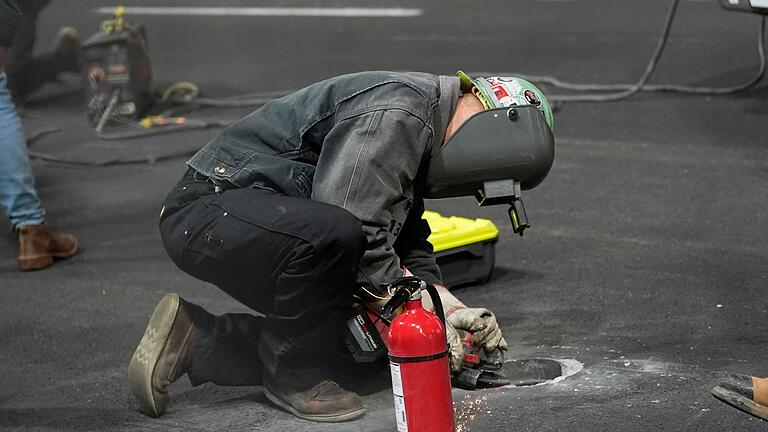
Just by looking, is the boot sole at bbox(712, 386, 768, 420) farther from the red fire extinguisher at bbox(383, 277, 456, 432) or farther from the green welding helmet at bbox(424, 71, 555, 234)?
the red fire extinguisher at bbox(383, 277, 456, 432)

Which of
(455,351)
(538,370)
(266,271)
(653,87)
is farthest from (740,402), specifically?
(653,87)

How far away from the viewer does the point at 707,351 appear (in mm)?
3910

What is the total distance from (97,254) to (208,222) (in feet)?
7.19

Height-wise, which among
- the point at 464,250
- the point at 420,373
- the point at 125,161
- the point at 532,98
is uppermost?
the point at 532,98

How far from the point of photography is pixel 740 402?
336 centimetres

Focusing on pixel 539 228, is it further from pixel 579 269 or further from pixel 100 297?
pixel 100 297

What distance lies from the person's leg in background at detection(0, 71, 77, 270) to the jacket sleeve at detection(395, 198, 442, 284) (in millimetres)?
2250

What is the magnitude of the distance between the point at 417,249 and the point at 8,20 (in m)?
2.25

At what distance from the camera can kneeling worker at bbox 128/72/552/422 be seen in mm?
3375

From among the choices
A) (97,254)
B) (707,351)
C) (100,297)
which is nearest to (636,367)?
(707,351)

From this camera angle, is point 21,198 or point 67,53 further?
point 67,53

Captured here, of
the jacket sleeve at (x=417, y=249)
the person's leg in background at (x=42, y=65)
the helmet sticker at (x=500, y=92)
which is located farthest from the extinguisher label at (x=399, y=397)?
the person's leg in background at (x=42, y=65)

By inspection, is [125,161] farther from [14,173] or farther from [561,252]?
[561,252]

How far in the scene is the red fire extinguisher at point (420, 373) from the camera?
10.0ft
